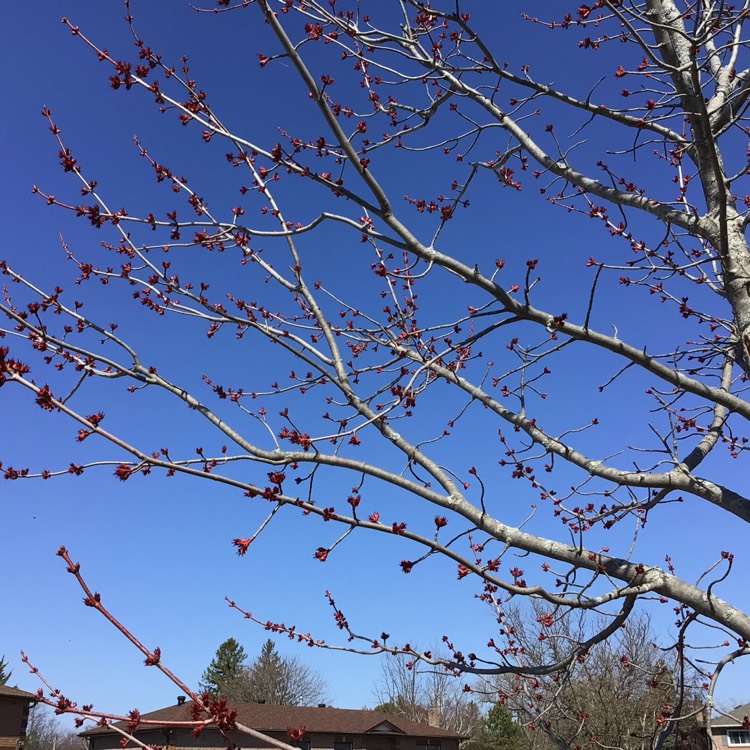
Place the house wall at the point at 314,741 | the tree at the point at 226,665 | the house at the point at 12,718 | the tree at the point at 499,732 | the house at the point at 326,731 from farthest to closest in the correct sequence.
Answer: the tree at the point at 226,665, the tree at the point at 499,732, the house at the point at 326,731, the house at the point at 12,718, the house wall at the point at 314,741

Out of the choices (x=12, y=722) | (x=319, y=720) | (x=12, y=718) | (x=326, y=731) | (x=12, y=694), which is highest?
(x=12, y=694)

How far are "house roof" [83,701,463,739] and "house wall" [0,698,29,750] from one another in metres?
→ 2.70

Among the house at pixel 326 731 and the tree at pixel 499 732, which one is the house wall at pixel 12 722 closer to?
the house at pixel 326 731

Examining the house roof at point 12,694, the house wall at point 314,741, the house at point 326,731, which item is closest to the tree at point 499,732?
the house at point 326,731

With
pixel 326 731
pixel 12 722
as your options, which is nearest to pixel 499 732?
pixel 326 731

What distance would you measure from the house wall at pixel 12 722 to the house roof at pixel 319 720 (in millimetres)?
2701

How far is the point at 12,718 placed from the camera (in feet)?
83.0

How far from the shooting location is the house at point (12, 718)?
24344 mm

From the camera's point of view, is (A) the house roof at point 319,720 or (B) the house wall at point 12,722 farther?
(A) the house roof at point 319,720

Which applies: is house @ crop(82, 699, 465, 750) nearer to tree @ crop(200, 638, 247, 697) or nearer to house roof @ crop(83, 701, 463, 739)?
house roof @ crop(83, 701, 463, 739)

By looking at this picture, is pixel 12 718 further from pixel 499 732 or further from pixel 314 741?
pixel 499 732

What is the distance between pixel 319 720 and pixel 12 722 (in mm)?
12936

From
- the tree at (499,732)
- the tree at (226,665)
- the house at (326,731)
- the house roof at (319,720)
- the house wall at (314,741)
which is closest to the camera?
the house wall at (314,741)

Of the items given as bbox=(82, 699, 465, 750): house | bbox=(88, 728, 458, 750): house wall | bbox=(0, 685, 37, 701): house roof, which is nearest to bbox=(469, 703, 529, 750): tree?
bbox=(82, 699, 465, 750): house
